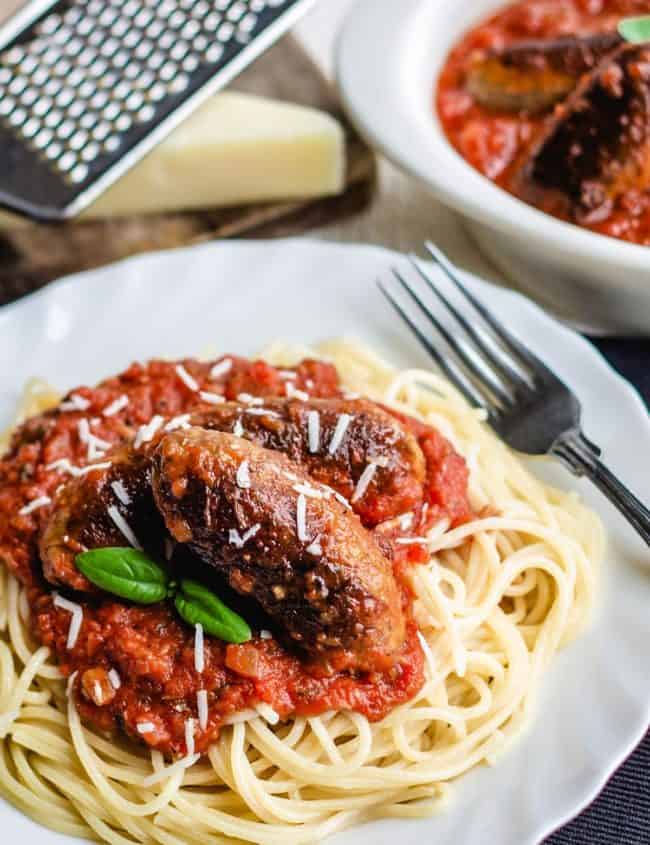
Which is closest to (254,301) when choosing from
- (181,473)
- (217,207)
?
(217,207)

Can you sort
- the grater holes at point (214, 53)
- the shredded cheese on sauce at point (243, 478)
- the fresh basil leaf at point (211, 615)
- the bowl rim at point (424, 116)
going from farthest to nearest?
the grater holes at point (214, 53) → the bowl rim at point (424, 116) → the fresh basil leaf at point (211, 615) → the shredded cheese on sauce at point (243, 478)

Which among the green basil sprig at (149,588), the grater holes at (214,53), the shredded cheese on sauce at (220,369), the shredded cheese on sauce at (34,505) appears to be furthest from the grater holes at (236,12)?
the green basil sprig at (149,588)

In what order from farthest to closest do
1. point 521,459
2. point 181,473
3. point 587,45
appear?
point 587,45 → point 521,459 → point 181,473

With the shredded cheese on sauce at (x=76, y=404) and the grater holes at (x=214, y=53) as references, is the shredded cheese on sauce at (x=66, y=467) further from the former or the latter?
the grater holes at (x=214, y=53)

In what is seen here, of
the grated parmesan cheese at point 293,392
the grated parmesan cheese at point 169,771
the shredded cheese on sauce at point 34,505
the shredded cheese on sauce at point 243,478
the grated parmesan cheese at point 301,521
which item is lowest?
the grated parmesan cheese at point 169,771

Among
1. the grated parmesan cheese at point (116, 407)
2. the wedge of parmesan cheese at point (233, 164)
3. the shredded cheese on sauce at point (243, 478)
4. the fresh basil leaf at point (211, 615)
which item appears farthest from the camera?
the wedge of parmesan cheese at point (233, 164)

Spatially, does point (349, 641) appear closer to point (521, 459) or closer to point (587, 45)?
point (521, 459)

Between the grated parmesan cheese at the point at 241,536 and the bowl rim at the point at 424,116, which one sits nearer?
the grated parmesan cheese at the point at 241,536

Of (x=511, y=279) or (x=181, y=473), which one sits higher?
(x=181, y=473)

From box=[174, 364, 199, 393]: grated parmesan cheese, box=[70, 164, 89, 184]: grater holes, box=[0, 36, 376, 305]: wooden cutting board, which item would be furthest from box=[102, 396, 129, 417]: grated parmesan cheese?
box=[0, 36, 376, 305]: wooden cutting board
